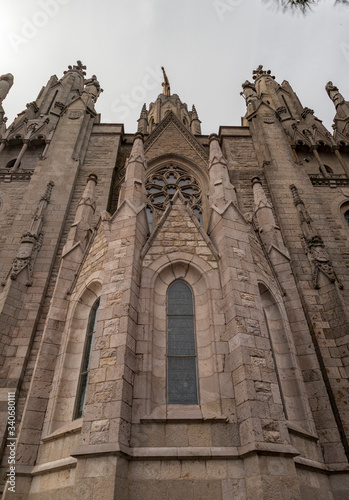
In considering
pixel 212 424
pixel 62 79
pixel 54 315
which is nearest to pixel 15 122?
pixel 62 79

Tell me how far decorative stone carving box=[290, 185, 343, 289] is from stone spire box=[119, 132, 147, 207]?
17.3 feet

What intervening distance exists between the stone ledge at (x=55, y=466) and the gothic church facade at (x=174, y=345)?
0.03m

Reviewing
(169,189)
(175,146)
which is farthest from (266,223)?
(175,146)

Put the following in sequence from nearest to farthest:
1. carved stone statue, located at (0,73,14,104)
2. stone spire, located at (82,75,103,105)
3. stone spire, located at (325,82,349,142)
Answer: stone spire, located at (325,82,349,142)
stone spire, located at (82,75,103,105)
carved stone statue, located at (0,73,14,104)

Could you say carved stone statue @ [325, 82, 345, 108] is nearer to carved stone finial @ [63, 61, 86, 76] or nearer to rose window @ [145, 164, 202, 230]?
rose window @ [145, 164, 202, 230]

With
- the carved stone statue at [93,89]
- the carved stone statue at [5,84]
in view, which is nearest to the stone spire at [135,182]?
the carved stone statue at [93,89]

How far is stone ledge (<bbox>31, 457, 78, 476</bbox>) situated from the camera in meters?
5.67

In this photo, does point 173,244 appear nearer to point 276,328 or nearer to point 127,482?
point 276,328

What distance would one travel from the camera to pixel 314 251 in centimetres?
1066

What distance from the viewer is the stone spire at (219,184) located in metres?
8.79

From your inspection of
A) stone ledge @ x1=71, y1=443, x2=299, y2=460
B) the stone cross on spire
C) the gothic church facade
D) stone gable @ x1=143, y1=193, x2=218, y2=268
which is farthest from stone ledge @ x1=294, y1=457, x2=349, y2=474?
the stone cross on spire

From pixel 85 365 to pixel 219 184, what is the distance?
535cm

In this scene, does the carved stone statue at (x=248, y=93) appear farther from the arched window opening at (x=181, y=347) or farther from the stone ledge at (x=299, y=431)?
the stone ledge at (x=299, y=431)

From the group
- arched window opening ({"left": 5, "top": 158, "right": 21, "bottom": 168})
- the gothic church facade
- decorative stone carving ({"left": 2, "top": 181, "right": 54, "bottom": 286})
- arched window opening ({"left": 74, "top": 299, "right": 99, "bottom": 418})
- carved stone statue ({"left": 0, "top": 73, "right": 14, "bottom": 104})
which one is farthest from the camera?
carved stone statue ({"left": 0, "top": 73, "right": 14, "bottom": 104})
